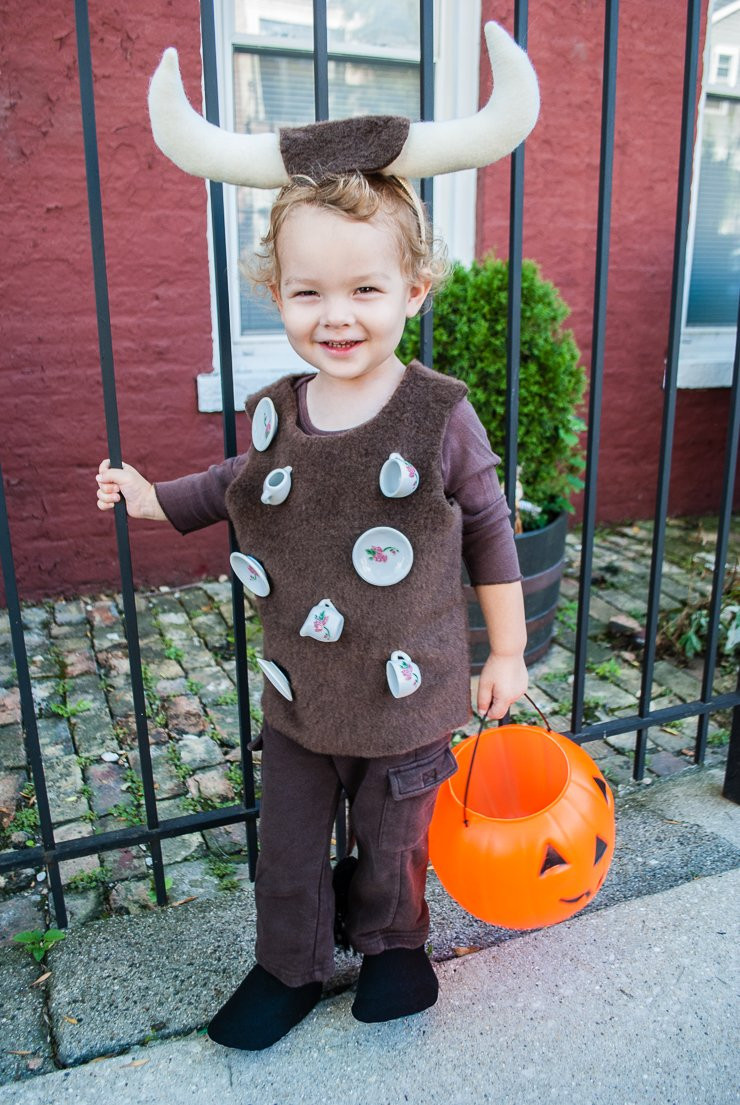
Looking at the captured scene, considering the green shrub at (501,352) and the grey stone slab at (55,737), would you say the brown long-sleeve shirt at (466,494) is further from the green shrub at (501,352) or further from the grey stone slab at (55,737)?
the green shrub at (501,352)

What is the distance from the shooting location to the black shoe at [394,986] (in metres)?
1.65

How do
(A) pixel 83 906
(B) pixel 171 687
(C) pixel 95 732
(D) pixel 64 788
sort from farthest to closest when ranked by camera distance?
1. (B) pixel 171 687
2. (C) pixel 95 732
3. (D) pixel 64 788
4. (A) pixel 83 906

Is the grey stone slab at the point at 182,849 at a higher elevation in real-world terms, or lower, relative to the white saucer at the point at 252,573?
lower

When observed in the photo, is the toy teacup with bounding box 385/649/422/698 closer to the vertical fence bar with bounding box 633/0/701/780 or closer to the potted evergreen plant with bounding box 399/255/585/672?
the vertical fence bar with bounding box 633/0/701/780

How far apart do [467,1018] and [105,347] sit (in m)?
1.44

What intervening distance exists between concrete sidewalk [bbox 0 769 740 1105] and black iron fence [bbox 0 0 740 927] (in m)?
0.22

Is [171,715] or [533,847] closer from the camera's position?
[533,847]

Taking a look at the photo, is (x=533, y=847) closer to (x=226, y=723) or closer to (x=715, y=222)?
(x=226, y=723)

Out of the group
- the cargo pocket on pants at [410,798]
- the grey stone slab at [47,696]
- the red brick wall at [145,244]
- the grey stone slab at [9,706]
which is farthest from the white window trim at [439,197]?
the cargo pocket on pants at [410,798]

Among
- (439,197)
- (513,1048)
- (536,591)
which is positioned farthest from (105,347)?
(439,197)

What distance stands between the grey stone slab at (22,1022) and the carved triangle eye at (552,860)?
37.7 inches

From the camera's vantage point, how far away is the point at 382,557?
143 cm

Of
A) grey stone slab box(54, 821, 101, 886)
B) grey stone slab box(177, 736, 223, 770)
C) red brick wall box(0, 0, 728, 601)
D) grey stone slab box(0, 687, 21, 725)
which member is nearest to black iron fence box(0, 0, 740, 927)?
grey stone slab box(54, 821, 101, 886)

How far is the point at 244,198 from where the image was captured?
14.8 feet
